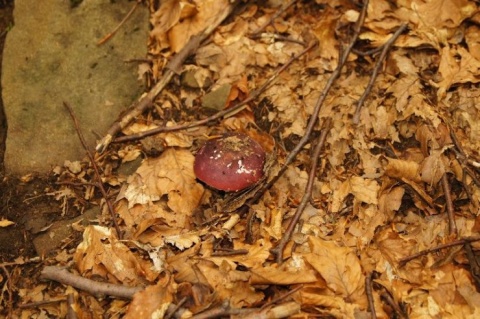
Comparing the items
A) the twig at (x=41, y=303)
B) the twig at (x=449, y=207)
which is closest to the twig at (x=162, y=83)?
the twig at (x=41, y=303)

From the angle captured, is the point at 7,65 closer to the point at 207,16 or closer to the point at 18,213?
the point at 18,213

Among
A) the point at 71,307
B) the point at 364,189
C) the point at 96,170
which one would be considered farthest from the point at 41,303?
the point at 364,189

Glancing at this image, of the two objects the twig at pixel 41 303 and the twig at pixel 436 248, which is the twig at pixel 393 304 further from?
the twig at pixel 41 303

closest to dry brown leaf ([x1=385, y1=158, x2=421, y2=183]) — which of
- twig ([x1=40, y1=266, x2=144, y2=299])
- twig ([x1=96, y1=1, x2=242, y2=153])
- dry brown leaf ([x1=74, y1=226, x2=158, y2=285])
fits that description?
dry brown leaf ([x1=74, y1=226, x2=158, y2=285])

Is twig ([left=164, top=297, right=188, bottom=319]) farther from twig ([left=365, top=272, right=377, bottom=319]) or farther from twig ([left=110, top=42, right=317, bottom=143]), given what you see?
twig ([left=110, top=42, right=317, bottom=143])

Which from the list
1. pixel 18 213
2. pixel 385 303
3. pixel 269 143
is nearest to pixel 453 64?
pixel 269 143

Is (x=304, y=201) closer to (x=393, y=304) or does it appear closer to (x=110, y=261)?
(x=393, y=304)
